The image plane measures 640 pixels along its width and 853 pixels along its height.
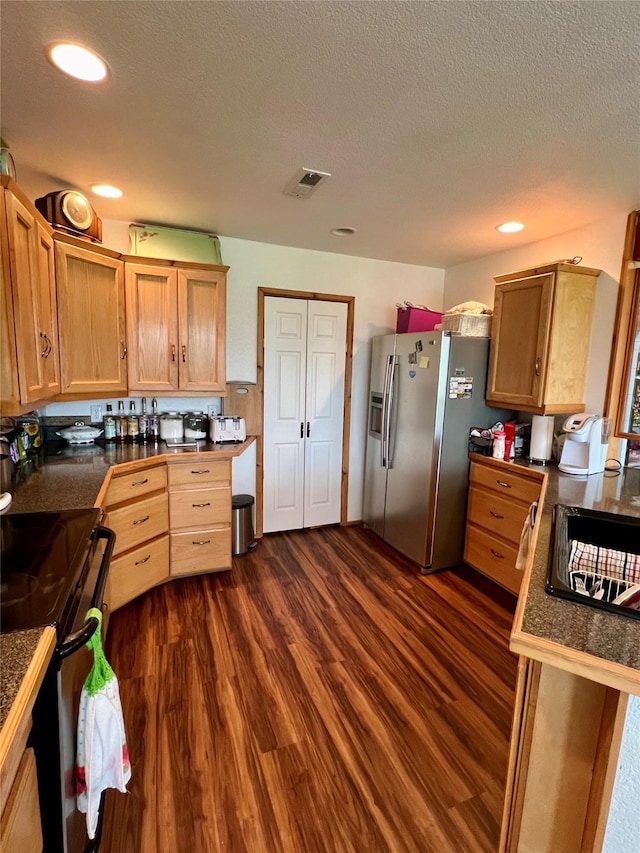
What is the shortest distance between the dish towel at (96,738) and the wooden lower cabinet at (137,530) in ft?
3.79

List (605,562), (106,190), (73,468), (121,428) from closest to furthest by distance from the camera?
(605,562)
(73,468)
(106,190)
(121,428)

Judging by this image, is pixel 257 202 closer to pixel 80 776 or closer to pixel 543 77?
pixel 543 77

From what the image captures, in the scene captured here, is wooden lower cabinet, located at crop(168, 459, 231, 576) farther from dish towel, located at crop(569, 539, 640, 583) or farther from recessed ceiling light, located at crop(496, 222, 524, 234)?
recessed ceiling light, located at crop(496, 222, 524, 234)

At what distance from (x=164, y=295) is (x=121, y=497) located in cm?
134

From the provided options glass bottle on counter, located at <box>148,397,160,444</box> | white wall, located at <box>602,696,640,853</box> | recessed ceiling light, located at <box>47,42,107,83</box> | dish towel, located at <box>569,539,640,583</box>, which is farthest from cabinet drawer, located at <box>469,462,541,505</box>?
recessed ceiling light, located at <box>47,42,107,83</box>

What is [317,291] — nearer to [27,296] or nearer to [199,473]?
[199,473]

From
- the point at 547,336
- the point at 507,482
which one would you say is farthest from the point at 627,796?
the point at 547,336

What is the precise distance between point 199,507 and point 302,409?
1273 mm

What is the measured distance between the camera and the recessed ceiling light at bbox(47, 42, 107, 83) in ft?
4.19

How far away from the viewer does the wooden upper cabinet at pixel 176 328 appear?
274cm

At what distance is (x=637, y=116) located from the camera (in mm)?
1515

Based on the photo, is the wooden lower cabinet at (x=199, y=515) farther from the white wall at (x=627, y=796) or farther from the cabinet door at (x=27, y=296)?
the white wall at (x=627, y=796)

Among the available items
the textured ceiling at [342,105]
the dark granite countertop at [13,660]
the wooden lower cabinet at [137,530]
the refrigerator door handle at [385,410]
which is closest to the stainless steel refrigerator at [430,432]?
the refrigerator door handle at [385,410]

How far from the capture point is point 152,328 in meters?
2.79
